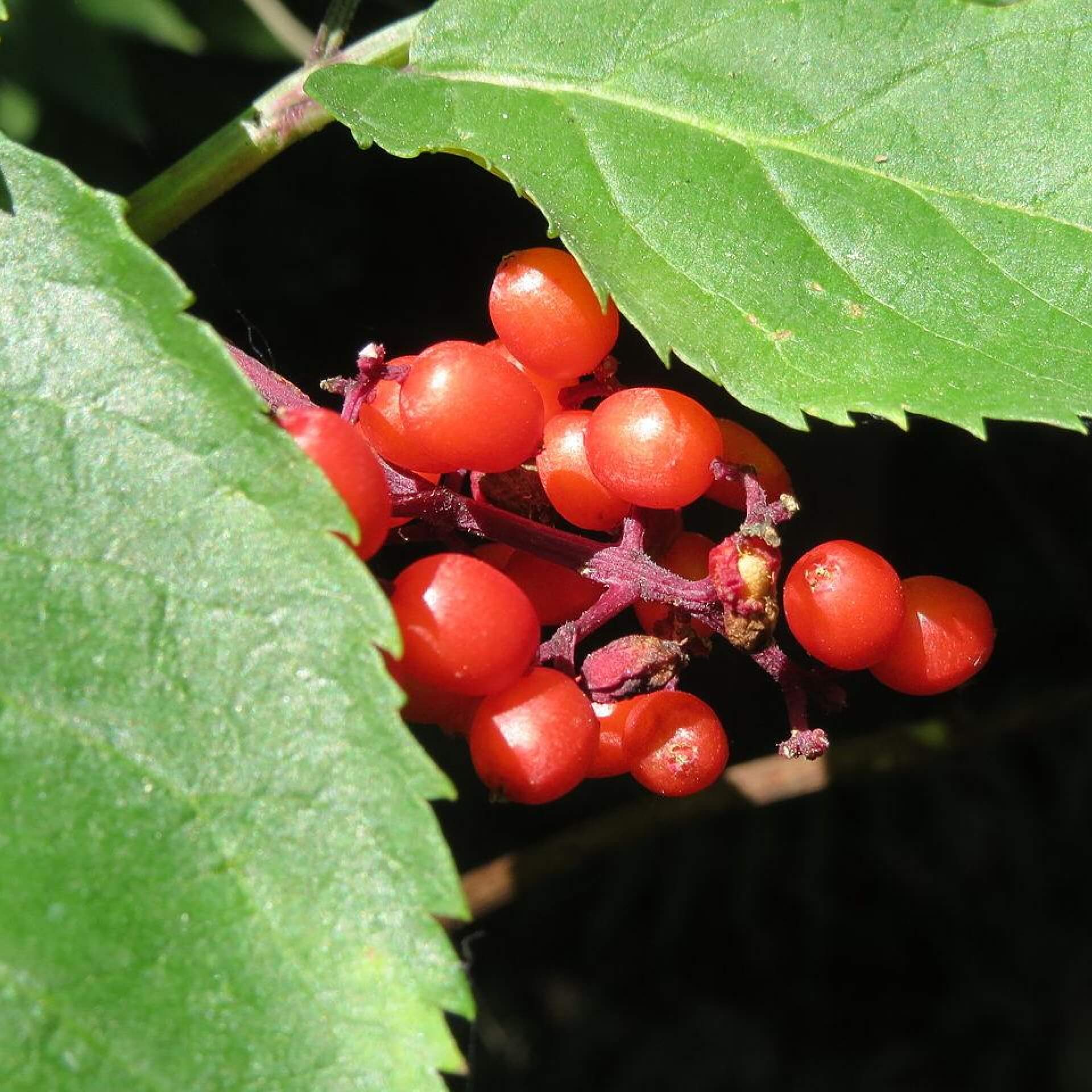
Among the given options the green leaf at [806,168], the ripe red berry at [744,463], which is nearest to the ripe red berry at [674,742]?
the ripe red berry at [744,463]

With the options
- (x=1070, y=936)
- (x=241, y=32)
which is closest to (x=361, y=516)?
(x=241, y=32)

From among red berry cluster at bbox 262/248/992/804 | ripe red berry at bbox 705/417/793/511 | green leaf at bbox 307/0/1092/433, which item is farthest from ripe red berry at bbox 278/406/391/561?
ripe red berry at bbox 705/417/793/511

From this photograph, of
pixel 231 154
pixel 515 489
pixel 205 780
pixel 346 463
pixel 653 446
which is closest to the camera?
pixel 205 780

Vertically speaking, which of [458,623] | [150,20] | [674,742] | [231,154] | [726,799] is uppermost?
[150,20]

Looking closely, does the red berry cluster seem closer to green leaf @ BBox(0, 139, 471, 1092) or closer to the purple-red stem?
the purple-red stem

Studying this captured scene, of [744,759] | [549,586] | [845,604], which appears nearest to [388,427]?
[549,586]

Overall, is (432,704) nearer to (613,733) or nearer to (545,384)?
(613,733)
